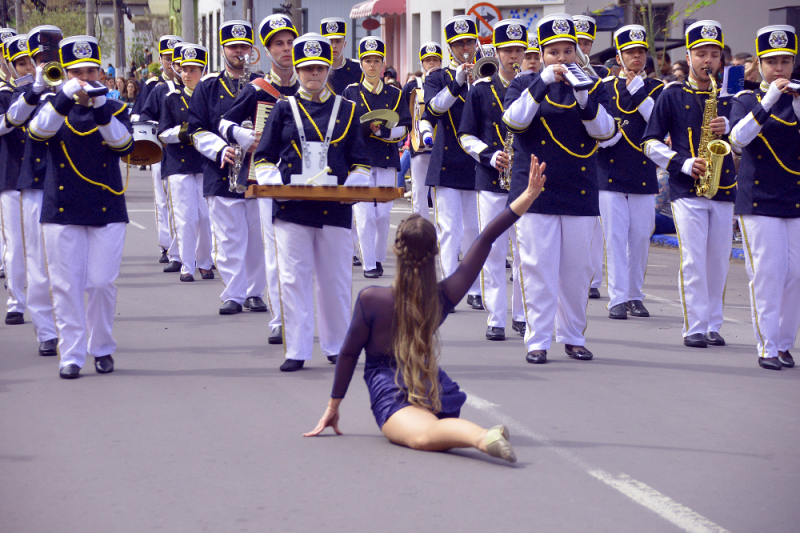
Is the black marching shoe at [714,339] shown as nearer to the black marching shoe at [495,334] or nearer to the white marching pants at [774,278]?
the white marching pants at [774,278]

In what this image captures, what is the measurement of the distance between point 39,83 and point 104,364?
1948 mm

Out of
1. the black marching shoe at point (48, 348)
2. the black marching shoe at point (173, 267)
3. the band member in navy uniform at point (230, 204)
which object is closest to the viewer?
the black marching shoe at point (48, 348)

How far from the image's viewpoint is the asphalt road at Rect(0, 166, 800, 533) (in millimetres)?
4785

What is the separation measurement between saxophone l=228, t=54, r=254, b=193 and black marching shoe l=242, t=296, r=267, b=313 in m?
1.09

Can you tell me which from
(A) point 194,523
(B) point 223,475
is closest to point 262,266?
(B) point 223,475

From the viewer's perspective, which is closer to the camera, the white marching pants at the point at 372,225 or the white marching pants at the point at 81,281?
the white marching pants at the point at 81,281

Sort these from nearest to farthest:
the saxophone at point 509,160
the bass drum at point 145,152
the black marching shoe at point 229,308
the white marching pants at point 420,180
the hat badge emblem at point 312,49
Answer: the hat badge emblem at point 312,49 < the saxophone at point 509,160 < the bass drum at point 145,152 < the black marching shoe at point 229,308 < the white marching pants at point 420,180

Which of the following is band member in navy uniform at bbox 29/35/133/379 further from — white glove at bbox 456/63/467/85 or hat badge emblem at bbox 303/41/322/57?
white glove at bbox 456/63/467/85

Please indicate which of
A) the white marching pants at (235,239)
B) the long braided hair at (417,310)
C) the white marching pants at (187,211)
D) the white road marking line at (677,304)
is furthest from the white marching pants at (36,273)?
the white road marking line at (677,304)

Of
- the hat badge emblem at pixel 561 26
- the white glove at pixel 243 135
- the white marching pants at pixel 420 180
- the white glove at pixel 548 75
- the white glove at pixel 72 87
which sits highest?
the hat badge emblem at pixel 561 26

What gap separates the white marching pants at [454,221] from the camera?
1030cm

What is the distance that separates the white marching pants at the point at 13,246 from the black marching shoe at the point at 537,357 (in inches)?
166

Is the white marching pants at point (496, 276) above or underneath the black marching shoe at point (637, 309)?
above

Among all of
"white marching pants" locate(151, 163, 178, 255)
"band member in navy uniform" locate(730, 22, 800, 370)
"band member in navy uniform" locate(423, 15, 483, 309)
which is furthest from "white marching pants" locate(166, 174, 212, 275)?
"band member in navy uniform" locate(730, 22, 800, 370)
